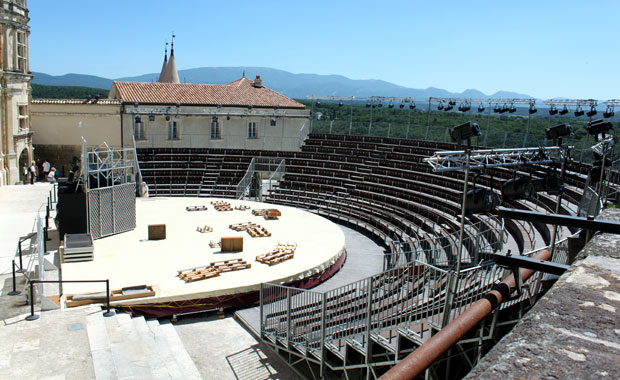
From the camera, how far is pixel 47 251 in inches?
627

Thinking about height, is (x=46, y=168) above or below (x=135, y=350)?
above

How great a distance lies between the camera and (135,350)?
884 centimetres

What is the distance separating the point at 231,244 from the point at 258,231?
8.53 feet

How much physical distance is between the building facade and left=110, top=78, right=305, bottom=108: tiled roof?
18.0 feet

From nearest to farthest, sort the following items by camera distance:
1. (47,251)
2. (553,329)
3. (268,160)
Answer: (553,329) < (47,251) < (268,160)

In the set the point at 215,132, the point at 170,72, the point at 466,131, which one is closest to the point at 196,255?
the point at 466,131

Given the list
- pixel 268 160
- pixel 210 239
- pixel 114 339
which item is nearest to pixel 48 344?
pixel 114 339

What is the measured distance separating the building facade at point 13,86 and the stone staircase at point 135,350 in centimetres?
1822

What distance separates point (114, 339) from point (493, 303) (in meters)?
7.49

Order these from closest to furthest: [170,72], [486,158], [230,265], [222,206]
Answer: [486,158] < [230,265] < [222,206] < [170,72]

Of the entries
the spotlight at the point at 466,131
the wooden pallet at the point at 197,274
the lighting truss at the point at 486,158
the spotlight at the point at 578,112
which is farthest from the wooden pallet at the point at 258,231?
the spotlight at the point at 578,112

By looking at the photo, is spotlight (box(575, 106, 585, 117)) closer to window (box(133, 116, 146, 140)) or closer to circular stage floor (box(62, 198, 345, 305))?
circular stage floor (box(62, 198, 345, 305))

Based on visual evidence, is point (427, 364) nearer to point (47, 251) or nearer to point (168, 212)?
point (47, 251)

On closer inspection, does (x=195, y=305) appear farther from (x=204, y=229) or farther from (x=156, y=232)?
(x=204, y=229)
